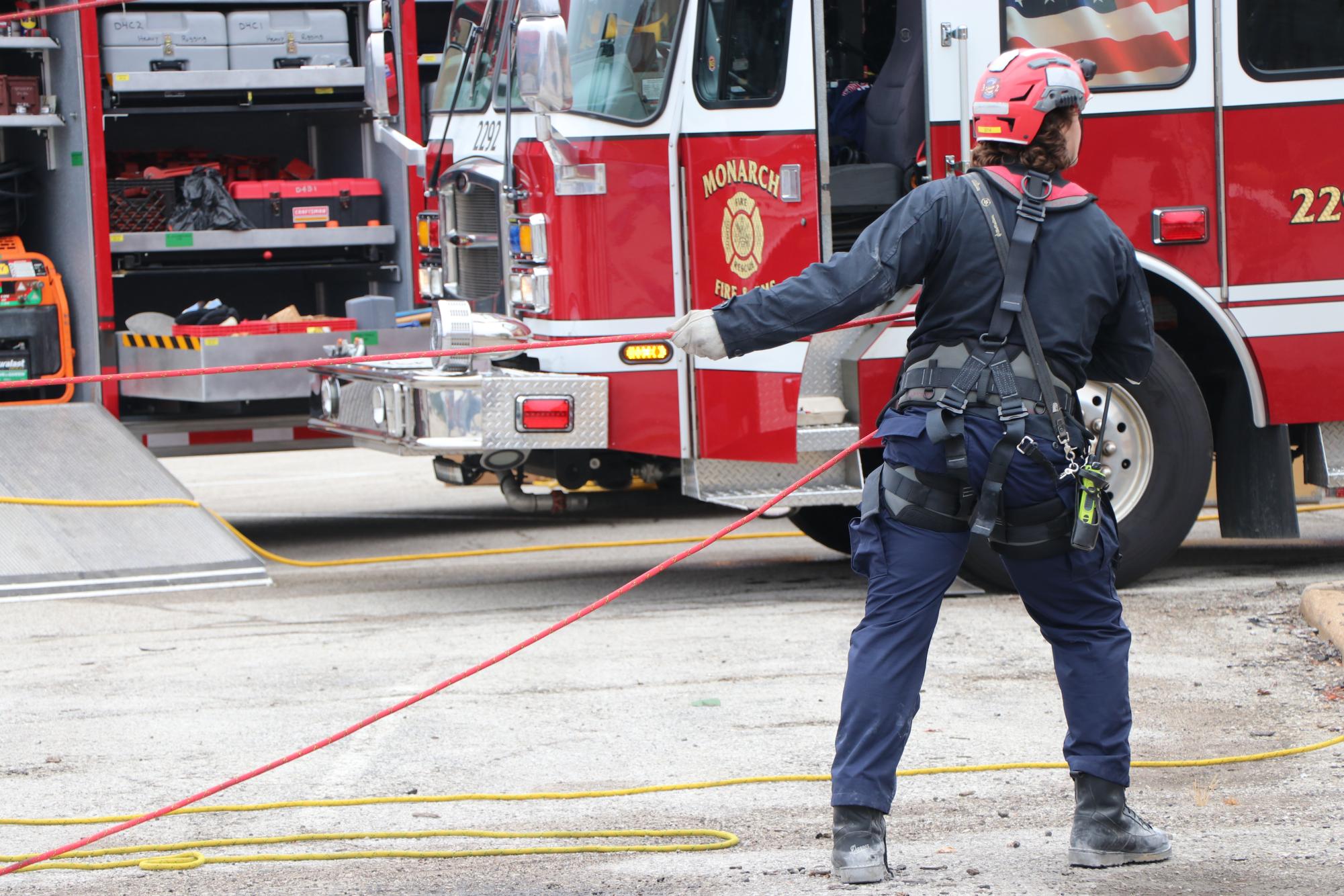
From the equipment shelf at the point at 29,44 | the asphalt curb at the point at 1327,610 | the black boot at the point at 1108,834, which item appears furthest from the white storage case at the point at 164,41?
the black boot at the point at 1108,834

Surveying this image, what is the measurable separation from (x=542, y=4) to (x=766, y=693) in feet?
8.69

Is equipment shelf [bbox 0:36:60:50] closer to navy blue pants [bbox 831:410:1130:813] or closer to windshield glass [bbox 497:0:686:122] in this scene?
windshield glass [bbox 497:0:686:122]

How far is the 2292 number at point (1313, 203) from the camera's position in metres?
7.06

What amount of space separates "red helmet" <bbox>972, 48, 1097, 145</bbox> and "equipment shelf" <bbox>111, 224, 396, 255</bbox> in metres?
6.16

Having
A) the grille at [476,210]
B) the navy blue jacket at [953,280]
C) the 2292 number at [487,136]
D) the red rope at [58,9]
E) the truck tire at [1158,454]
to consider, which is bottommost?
the truck tire at [1158,454]

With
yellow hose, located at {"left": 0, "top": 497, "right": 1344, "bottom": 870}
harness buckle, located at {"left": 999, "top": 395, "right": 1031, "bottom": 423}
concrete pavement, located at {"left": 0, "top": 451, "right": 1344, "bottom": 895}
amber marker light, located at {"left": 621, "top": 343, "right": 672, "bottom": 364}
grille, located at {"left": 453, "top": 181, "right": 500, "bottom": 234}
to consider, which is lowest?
concrete pavement, located at {"left": 0, "top": 451, "right": 1344, "bottom": 895}

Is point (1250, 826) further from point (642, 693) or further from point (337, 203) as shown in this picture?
point (337, 203)

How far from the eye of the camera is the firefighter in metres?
3.87

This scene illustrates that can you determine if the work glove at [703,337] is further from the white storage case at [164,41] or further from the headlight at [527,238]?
the white storage case at [164,41]

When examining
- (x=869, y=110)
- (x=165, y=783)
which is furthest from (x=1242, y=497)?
(x=165, y=783)

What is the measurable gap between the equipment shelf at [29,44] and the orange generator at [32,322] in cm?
98

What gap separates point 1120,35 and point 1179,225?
779 mm

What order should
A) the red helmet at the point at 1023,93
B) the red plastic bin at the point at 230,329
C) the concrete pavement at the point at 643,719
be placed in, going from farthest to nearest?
the red plastic bin at the point at 230,329 < the concrete pavement at the point at 643,719 < the red helmet at the point at 1023,93

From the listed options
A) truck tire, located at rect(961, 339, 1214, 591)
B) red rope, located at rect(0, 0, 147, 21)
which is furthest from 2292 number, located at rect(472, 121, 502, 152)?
truck tire, located at rect(961, 339, 1214, 591)
